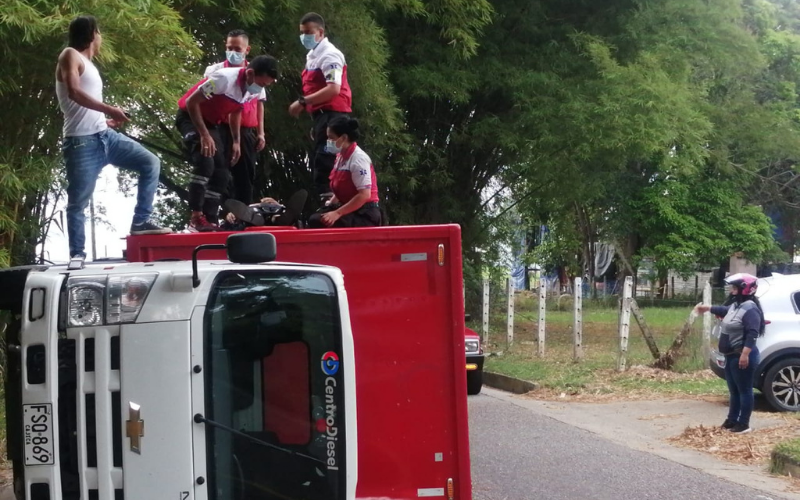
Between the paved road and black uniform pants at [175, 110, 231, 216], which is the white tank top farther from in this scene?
the paved road

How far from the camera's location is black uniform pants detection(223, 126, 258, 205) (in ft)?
23.1

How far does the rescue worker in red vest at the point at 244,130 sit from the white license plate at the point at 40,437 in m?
3.50

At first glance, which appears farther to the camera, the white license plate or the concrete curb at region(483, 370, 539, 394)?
the concrete curb at region(483, 370, 539, 394)

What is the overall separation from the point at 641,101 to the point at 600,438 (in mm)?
8076

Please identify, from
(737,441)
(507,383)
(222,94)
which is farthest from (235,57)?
(507,383)

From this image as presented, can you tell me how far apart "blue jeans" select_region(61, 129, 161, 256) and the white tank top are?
0.15 ft

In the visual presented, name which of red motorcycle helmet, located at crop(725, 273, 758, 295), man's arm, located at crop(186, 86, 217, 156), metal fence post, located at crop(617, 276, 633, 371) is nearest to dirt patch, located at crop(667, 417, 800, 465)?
red motorcycle helmet, located at crop(725, 273, 758, 295)

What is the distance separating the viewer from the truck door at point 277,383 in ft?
12.1

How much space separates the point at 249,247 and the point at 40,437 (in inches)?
41.4

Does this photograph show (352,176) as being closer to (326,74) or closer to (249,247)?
(326,74)

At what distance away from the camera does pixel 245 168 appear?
715 centimetres

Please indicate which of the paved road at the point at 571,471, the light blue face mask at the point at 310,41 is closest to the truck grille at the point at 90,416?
the light blue face mask at the point at 310,41

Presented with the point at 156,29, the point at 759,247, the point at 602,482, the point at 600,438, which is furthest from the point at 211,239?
the point at 759,247

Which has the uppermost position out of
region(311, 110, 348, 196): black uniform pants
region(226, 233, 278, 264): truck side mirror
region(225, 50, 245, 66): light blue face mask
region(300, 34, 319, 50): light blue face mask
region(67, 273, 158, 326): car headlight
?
region(300, 34, 319, 50): light blue face mask
